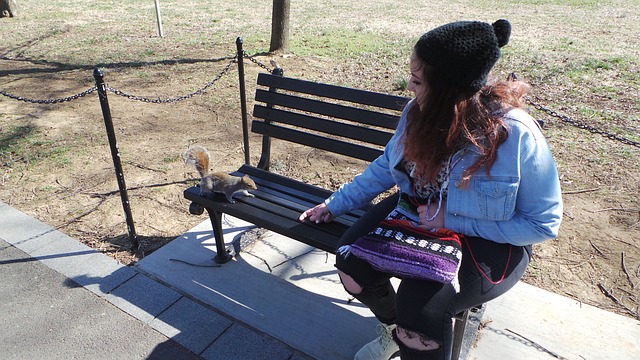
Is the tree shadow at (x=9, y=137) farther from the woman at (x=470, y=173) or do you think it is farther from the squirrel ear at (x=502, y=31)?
the squirrel ear at (x=502, y=31)

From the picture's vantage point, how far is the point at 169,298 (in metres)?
2.66

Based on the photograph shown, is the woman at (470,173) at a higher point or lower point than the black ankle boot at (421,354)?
higher

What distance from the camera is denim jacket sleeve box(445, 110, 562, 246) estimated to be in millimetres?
1652

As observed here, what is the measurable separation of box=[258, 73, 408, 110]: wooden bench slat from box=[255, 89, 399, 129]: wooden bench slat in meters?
0.06

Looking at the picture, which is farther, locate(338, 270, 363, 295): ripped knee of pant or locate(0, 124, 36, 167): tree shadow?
locate(0, 124, 36, 167): tree shadow

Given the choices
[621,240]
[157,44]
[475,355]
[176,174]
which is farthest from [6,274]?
[157,44]

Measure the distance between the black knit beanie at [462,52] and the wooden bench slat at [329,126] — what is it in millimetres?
1100

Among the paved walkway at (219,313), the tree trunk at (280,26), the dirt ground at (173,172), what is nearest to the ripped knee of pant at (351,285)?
the paved walkway at (219,313)

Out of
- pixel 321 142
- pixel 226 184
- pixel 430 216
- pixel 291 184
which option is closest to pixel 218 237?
pixel 226 184

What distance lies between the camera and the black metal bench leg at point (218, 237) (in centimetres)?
274

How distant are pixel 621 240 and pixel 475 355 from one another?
1608 millimetres

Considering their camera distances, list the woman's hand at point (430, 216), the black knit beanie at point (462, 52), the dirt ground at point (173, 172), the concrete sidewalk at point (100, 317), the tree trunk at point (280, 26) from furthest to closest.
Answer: the tree trunk at point (280, 26) < the dirt ground at point (173, 172) < the concrete sidewalk at point (100, 317) < the woman's hand at point (430, 216) < the black knit beanie at point (462, 52)

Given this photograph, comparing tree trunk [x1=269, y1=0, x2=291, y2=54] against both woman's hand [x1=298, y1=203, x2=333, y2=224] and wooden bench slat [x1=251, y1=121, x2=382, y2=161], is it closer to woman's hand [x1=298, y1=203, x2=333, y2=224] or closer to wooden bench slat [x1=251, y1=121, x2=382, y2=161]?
wooden bench slat [x1=251, y1=121, x2=382, y2=161]

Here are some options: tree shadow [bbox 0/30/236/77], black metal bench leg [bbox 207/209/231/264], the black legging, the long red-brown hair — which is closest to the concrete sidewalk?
black metal bench leg [bbox 207/209/231/264]
